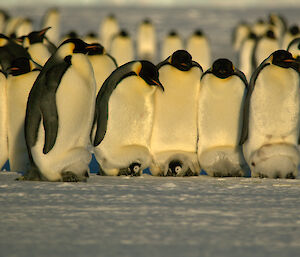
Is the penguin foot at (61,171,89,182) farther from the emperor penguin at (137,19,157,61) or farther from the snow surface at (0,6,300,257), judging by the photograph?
the emperor penguin at (137,19,157,61)

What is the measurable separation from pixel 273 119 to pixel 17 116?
2308 millimetres

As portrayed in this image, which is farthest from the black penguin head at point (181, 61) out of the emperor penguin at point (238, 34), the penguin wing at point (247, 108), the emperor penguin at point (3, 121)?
the emperor penguin at point (238, 34)

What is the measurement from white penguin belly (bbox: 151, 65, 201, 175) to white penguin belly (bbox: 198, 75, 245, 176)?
89 mm

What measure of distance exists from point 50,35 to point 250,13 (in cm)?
1475

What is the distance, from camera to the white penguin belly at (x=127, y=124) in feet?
19.3

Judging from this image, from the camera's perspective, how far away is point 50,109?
5.30 m

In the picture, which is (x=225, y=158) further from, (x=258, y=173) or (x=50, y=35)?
(x=50, y=35)

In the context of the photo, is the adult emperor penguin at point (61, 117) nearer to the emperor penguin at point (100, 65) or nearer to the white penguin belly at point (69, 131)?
the white penguin belly at point (69, 131)

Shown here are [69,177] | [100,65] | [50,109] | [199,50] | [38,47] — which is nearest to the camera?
[50,109]

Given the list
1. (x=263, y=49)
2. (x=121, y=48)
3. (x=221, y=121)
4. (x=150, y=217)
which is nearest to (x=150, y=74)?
(x=221, y=121)

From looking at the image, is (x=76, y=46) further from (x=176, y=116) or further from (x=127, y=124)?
(x=176, y=116)

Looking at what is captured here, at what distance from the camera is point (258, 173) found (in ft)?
19.4

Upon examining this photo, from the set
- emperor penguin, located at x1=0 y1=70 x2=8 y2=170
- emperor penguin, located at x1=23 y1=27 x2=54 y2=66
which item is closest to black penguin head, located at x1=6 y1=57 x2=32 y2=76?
emperor penguin, located at x1=0 y1=70 x2=8 y2=170

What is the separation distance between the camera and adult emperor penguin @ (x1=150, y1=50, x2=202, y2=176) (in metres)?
6.14
